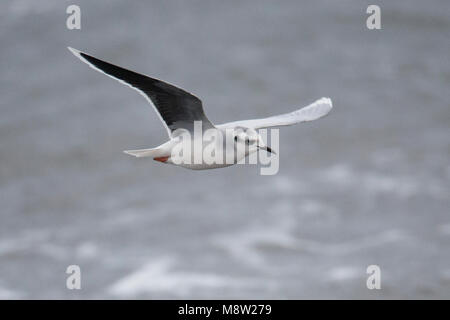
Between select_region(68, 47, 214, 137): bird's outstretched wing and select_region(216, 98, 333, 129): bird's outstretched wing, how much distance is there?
318 millimetres

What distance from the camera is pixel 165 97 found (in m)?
5.18

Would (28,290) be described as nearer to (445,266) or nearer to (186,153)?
(445,266)

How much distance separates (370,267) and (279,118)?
651 cm

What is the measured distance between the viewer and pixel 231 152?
5129 millimetres

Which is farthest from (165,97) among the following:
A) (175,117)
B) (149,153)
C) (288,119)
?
(288,119)

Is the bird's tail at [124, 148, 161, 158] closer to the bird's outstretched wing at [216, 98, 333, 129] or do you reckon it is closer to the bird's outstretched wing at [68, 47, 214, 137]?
the bird's outstretched wing at [68, 47, 214, 137]

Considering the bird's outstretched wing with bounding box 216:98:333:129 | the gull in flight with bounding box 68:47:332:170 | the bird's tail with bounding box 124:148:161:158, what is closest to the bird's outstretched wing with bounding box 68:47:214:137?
the gull in flight with bounding box 68:47:332:170

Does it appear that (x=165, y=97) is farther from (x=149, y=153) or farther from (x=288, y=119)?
(x=288, y=119)

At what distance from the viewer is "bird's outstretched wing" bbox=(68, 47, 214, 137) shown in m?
5.01

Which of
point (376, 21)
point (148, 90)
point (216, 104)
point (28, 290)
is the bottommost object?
point (28, 290)

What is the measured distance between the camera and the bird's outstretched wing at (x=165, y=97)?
16.4 feet

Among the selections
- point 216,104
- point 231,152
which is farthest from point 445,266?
point 231,152

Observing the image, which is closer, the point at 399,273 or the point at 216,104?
the point at 399,273

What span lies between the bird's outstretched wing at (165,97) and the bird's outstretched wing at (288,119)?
1.04 feet
